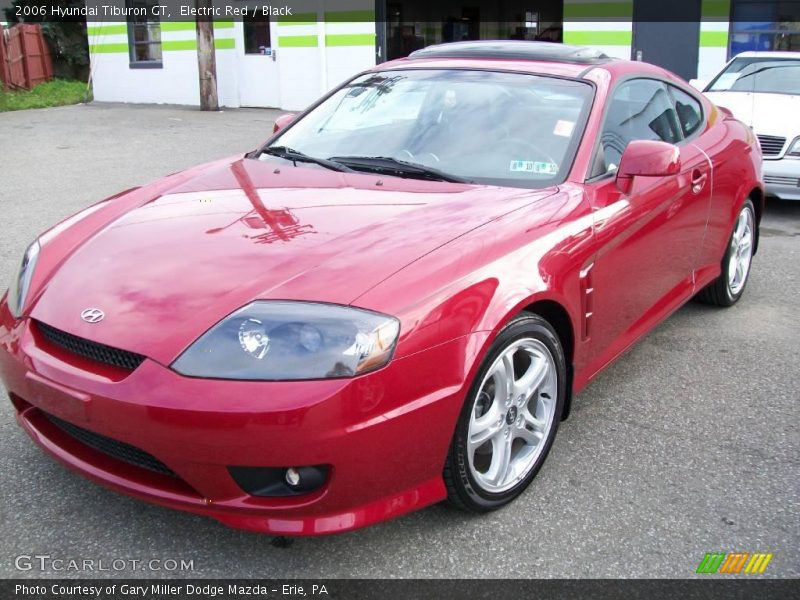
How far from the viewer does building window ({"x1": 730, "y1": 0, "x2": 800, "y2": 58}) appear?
13.7 m

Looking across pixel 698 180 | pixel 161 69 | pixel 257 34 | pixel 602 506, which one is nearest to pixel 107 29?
pixel 161 69

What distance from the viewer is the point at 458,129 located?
11.6ft

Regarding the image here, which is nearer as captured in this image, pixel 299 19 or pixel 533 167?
pixel 533 167

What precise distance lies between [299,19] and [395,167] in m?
14.7

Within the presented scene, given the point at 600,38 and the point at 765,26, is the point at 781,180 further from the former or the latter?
the point at 600,38

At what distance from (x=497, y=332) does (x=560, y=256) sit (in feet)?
1.64

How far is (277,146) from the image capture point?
3922 millimetres

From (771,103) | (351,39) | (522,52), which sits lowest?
(771,103)

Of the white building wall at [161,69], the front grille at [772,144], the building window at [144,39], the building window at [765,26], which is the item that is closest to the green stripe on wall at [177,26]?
the white building wall at [161,69]

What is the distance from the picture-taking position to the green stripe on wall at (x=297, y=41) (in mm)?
16938

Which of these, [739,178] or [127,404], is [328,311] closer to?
Result: [127,404]

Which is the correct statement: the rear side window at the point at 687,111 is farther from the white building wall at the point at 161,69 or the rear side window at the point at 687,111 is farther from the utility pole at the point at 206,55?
the white building wall at the point at 161,69

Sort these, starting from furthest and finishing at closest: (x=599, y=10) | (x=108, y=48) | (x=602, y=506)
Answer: (x=108, y=48) → (x=599, y=10) → (x=602, y=506)

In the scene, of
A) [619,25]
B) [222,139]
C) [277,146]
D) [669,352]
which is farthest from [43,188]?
[619,25]
